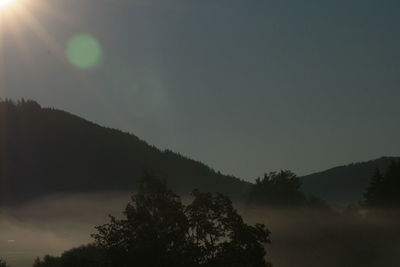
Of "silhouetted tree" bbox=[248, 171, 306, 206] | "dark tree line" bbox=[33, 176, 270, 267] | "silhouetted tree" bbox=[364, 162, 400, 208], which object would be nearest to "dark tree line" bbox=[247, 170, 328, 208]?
"silhouetted tree" bbox=[248, 171, 306, 206]

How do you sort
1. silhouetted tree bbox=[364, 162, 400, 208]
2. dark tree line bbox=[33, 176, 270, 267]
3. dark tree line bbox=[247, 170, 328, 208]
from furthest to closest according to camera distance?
1. dark tree line bbox=[247, 170, 328, 208]
2. silhouetted tree bbox=[364, 162, 400, 208]
3. dark tree line bbox=[33, 176, 270, 267]

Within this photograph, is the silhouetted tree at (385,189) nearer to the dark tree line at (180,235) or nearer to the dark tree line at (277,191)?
the dark tree line at (277,191)

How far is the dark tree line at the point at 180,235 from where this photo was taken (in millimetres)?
31703

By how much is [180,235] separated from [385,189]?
147 feet

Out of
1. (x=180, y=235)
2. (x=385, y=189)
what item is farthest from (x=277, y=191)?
(x=180, y=235)

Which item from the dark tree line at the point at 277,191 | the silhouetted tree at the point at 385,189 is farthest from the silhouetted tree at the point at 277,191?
the silhouetted tree at the point at 385,189

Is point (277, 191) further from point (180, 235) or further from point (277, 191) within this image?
point (180, 235)

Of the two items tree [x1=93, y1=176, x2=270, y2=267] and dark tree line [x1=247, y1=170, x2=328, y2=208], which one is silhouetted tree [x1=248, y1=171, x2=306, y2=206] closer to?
dark tree line [x1=247, y1=170, x2=328, y2=208]

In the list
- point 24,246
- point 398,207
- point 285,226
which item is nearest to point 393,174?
point 398,207

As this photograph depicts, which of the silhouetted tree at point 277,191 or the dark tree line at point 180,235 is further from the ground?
the silhouetted tree at point 277,191

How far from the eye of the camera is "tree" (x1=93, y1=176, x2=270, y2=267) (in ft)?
104

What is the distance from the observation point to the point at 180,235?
3231 cm

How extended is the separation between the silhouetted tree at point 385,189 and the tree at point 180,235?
39816mm

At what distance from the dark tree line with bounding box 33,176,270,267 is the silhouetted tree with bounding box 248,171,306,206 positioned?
55.4 m
